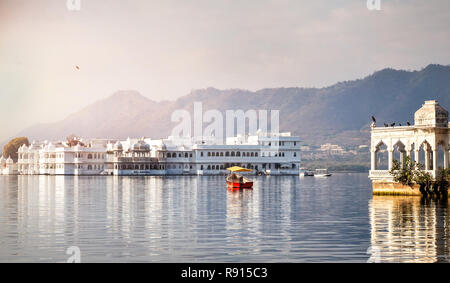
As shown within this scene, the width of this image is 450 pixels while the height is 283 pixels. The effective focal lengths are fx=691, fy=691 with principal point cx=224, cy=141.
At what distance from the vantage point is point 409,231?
25.1 metres

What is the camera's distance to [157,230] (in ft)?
84.9

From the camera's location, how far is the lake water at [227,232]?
19.7 m

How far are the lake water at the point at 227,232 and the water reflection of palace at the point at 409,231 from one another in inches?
1.2

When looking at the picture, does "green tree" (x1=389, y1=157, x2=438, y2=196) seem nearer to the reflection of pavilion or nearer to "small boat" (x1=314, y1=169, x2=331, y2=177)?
the reflection of pavilion

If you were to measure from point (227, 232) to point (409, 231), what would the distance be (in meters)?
6.61

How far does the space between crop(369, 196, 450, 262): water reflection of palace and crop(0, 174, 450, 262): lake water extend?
0.03 metres

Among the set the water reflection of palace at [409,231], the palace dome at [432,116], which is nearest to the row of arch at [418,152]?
the palace dome at [432,116]

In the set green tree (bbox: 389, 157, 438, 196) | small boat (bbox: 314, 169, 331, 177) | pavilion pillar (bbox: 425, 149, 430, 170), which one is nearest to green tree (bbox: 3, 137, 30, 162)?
small boat (bbox: 314, 169, 331, 177)

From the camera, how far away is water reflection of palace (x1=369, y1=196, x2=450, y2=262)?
19.5 meters

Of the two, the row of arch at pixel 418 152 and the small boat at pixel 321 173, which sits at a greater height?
the row of arch at pixel 418 152

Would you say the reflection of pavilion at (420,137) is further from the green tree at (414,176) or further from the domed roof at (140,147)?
the domed roof at (140,147)

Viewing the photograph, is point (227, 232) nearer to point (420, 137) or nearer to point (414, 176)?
point (414, 176)

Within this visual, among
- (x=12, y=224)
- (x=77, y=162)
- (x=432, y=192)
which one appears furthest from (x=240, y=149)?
(x=12, y=224)
